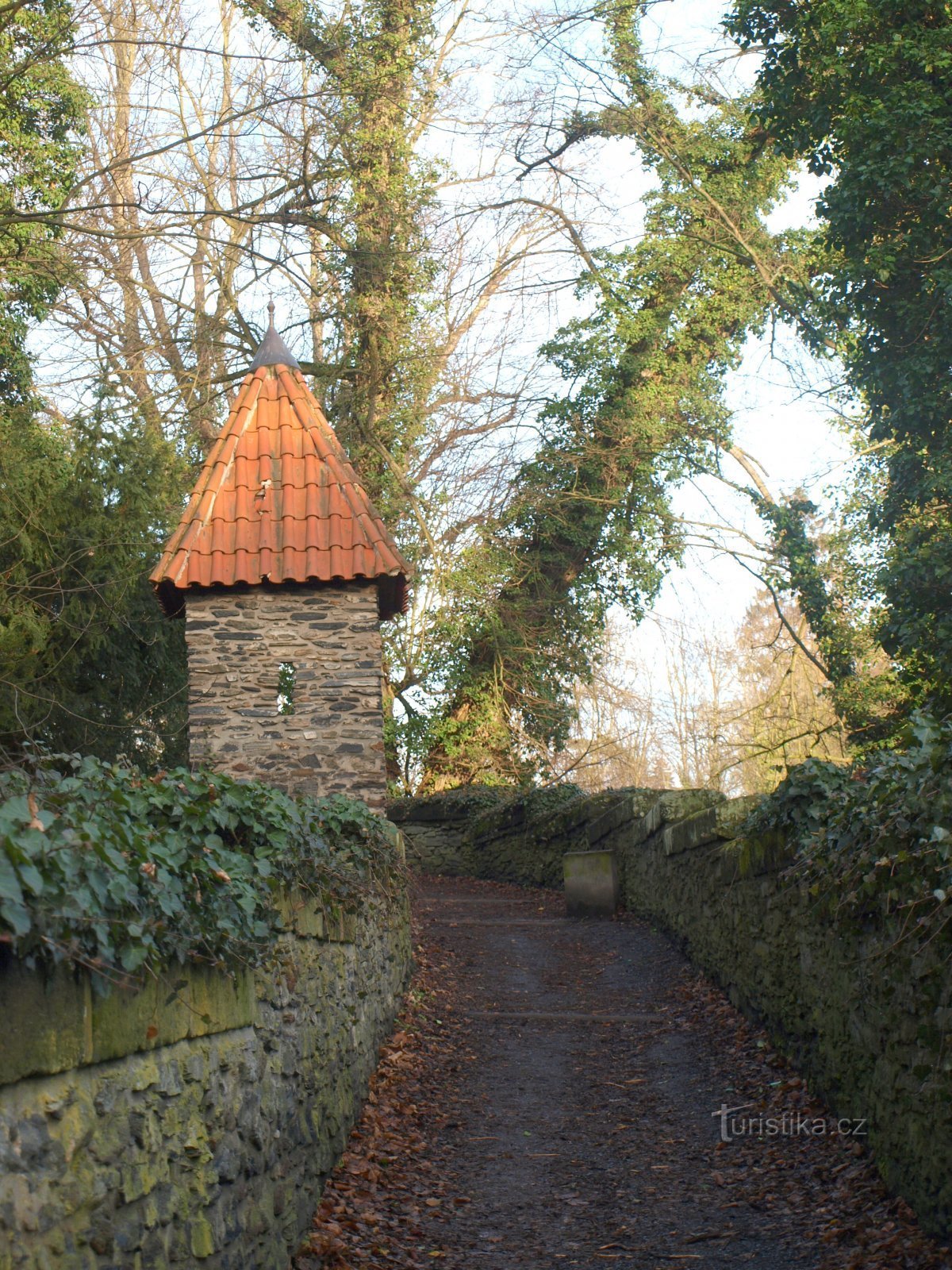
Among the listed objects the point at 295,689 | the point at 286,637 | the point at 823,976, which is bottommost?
the point at 823,976

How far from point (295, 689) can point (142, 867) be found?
8043 millimetres

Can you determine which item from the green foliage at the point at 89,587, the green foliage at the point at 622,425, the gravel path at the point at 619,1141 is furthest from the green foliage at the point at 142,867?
the green foliage at the point at 622,425

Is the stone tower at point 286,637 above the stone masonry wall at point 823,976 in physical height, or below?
above

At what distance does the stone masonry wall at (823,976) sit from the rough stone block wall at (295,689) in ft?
10.3

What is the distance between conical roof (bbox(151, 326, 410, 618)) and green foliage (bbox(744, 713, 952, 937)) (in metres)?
6.04

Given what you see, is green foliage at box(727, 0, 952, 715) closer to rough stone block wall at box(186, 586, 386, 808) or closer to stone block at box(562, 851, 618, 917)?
stone block at box(562, 851, 618, 917)

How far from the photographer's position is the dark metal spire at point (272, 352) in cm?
1373

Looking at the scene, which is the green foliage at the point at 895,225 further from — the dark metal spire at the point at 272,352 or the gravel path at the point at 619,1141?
the dark metal spire at the point at 272,352

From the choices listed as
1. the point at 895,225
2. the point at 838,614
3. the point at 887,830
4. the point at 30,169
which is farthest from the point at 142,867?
the point at 838,614

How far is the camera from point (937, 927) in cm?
411

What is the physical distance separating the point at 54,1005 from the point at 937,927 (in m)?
2.95

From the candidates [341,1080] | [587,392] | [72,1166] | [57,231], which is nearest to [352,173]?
[57,231]

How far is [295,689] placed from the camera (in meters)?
11.4

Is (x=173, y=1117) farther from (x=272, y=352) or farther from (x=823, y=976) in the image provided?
(x=272, y=352)
